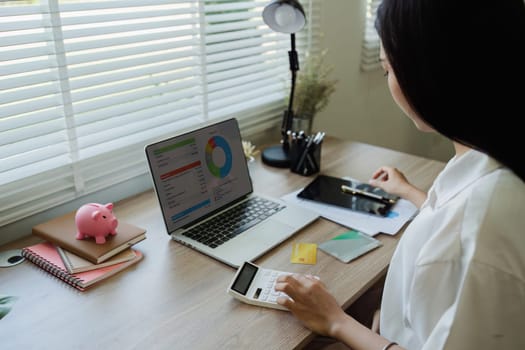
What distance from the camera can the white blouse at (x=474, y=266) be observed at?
2.40 feet

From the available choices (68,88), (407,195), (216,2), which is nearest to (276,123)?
(216,2)

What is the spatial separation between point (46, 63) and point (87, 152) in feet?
0.88

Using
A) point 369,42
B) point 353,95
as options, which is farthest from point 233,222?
point 369,42

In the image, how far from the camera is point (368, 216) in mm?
1333

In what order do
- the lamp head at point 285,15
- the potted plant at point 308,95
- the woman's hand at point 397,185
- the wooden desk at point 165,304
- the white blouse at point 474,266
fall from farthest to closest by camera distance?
the potted plant at point 308,95
the lamp head at point 285,15
the woman's hand at point 397,185
the wooden desk at point 165,304
the white blouse at point 474,266

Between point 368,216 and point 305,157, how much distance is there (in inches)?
14.0

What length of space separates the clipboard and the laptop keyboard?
14 cm

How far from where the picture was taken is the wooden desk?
34.6 inches

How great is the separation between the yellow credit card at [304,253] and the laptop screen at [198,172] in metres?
0.26

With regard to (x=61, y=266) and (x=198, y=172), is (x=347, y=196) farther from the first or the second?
(x=61, y=266)

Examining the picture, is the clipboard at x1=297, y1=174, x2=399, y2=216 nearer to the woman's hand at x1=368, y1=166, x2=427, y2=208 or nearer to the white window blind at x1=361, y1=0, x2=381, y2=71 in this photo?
the woman's hand at x1=368, y1=166, x2=427, y2=208

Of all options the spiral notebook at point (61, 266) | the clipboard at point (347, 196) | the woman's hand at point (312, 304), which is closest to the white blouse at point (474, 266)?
the woman's hand at point (312, 304)

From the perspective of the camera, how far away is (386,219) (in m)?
1.32

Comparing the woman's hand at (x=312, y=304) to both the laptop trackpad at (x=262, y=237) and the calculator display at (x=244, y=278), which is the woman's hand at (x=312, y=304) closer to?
the calculator display at (x=244, y=278)
